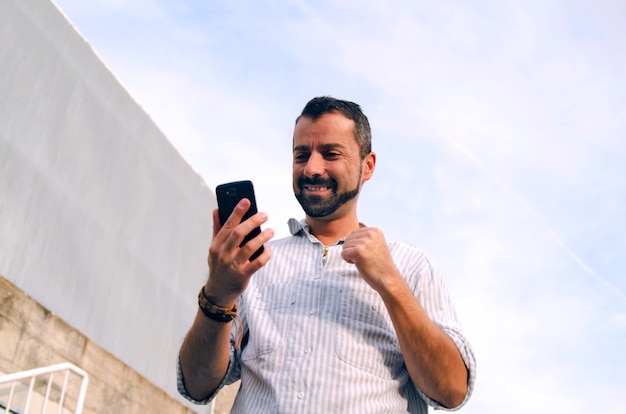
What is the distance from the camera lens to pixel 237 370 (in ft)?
5.83

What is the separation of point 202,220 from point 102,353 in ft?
8.28

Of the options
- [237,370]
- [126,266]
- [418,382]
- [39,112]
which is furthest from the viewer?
[126,266]

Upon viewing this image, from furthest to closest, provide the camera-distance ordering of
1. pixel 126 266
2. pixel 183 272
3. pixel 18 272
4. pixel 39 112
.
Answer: pixel 183 272 < pixel 126 266 < pixel 39 112 < pixel 18 272

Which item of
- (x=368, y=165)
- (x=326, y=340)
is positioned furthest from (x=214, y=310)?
(x=368, y=165)

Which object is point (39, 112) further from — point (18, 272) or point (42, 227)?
point (18, 272)

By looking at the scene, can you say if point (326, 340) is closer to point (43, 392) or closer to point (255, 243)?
point (255, 243)

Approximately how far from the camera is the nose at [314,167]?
70.8 inches

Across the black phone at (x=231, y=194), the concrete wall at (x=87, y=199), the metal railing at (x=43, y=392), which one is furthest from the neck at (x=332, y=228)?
the concrete wall at (x=87, y=199)

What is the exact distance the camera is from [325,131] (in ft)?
6.11

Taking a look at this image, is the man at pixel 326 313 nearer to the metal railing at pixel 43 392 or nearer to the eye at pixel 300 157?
the eye at pixel 300 157

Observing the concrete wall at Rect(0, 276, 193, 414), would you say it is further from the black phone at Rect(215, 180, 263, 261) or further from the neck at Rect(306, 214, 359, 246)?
the black phone at Rect(215, 180, 263, 261)

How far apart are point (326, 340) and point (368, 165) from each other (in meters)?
0.58

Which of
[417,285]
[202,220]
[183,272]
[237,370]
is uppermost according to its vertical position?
[202,220]

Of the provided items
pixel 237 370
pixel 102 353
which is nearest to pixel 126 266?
pixel 102 353
